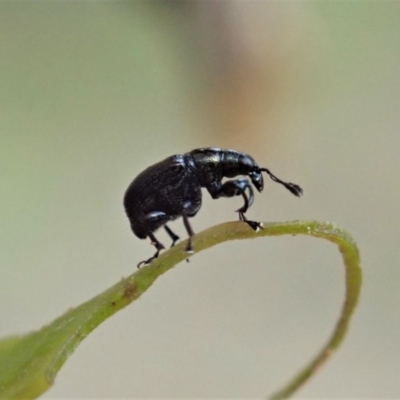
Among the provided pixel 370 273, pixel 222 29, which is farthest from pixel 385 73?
pixel 370 273

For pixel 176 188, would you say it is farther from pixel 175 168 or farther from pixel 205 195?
pixel 205 195

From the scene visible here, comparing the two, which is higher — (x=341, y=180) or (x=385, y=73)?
(x=385, y=73)

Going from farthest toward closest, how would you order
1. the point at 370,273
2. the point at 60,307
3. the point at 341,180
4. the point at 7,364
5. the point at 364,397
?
the point at 341,180 → the point at 370,273 → the point at 60,307 → the point at 364,397 → the point at 7,364

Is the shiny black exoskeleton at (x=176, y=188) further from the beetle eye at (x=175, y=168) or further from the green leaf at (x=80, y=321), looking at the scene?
the green leaf at (x=80, y=321)

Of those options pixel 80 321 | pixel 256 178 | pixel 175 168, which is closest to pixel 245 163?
pixel 256 178

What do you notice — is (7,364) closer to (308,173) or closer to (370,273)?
(370,273)

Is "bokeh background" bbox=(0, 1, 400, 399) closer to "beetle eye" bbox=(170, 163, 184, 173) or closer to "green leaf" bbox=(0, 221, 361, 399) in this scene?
"beetle eye" bbox=(170, 163, 184, 173)

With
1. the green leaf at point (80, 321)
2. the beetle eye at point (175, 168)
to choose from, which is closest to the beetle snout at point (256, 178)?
the beetle eye at point (175, 168)
